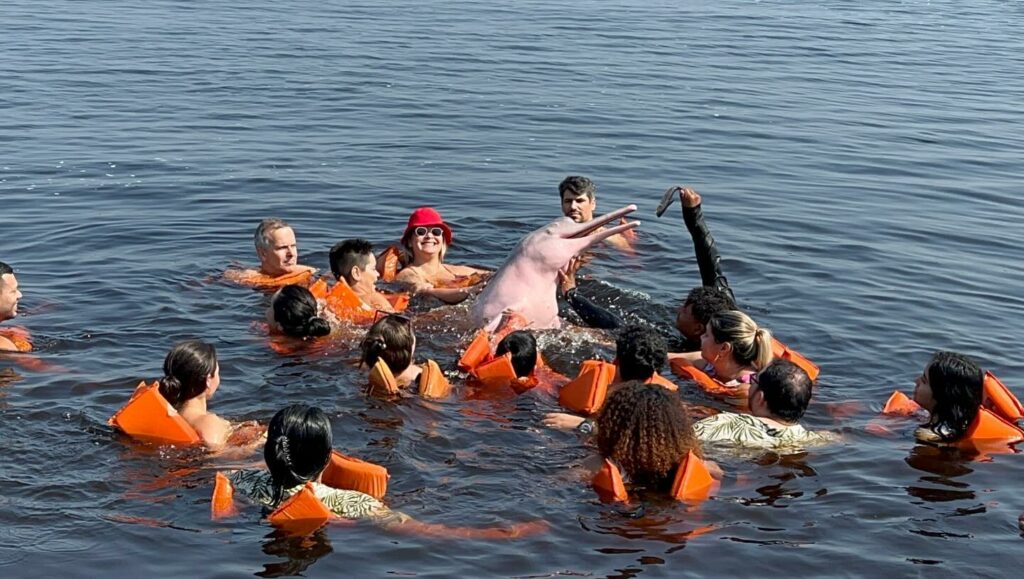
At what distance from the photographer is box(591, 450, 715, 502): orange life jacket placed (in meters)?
7.59

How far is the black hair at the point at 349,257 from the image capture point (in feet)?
38.2

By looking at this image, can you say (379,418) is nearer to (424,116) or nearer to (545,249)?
(545,249)

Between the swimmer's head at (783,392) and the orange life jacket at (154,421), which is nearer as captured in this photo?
the orange life jacket at (154,421)

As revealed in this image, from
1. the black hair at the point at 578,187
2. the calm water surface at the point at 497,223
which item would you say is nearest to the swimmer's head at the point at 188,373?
the calm water surface at the point at 497,223

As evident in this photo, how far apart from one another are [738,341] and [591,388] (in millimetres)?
1212

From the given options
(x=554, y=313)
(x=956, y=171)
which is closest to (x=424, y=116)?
(x=956, y=171)

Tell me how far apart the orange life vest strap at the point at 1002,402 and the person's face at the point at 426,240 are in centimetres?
556

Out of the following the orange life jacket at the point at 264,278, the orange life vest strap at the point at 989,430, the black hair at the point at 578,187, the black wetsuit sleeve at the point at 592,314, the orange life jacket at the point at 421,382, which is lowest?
the orange life vest strap at the point at 989,430

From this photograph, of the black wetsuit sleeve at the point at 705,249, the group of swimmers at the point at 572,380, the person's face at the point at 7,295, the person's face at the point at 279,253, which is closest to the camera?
the group of swimmers at the point at 572,380

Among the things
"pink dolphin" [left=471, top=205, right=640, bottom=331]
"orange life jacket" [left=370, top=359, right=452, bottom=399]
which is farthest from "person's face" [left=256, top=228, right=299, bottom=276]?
"orange life jacket" [left=370, top=359, right=452, bottom=399]

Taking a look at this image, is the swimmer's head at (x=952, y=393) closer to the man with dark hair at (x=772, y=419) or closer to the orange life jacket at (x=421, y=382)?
the man with dark hair at (x=772, y=419)

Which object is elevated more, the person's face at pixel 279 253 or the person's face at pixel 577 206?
the person's face at pixel 577 206

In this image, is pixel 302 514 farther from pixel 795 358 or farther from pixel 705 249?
pixel 705 249

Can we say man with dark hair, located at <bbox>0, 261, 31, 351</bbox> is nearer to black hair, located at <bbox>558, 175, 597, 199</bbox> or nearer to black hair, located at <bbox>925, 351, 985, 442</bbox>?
black hair, located at <bbox>558, 175, 597, 199</bbox>
